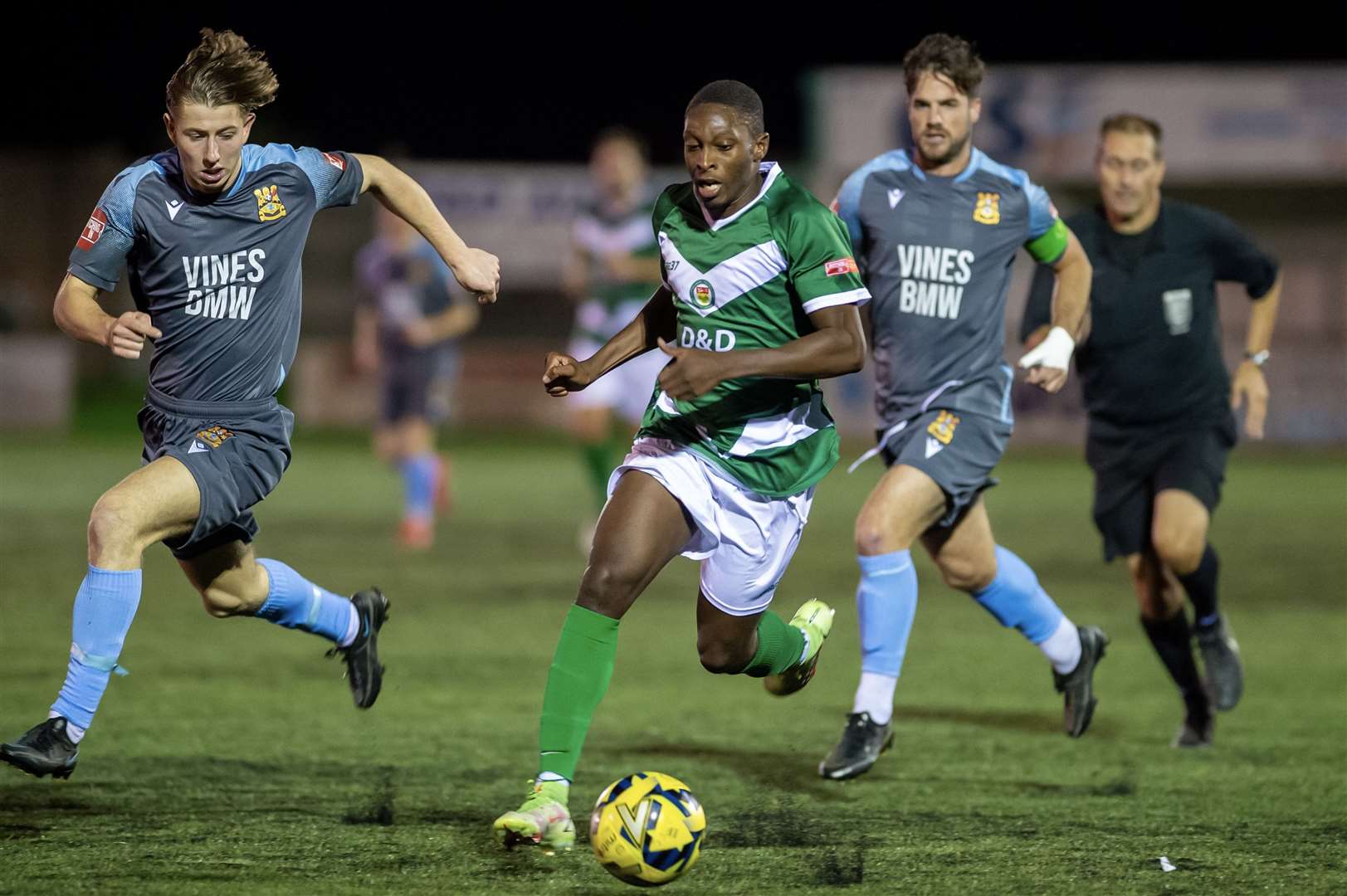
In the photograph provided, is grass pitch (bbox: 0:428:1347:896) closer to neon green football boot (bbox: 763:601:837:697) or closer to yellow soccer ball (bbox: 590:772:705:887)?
yellow soccer ball (bbox: 590:772:705:887)

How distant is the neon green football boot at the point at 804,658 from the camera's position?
5.38 m

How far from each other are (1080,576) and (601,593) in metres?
6.68

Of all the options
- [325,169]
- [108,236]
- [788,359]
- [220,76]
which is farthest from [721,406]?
[108,236]

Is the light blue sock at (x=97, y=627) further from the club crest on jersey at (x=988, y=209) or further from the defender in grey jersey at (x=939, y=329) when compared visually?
the club crest on jersey at (x=988, y=209)

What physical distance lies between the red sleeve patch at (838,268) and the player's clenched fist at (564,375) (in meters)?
0.69

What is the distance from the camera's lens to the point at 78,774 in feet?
17.7

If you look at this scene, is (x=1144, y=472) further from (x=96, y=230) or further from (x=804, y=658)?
(x=96, y=230)

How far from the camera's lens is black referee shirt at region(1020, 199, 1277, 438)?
6.47 m

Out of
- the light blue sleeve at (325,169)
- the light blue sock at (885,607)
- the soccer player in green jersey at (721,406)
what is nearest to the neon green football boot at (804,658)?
the light blue sock at (885,607)

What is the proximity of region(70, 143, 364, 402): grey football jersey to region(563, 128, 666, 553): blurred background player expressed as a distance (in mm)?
5911

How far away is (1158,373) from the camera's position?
256 inches

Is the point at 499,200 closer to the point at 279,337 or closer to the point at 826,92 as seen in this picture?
the point at 826,92

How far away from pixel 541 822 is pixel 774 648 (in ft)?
3.72

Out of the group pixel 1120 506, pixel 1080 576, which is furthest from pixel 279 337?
pixel 1080 576
